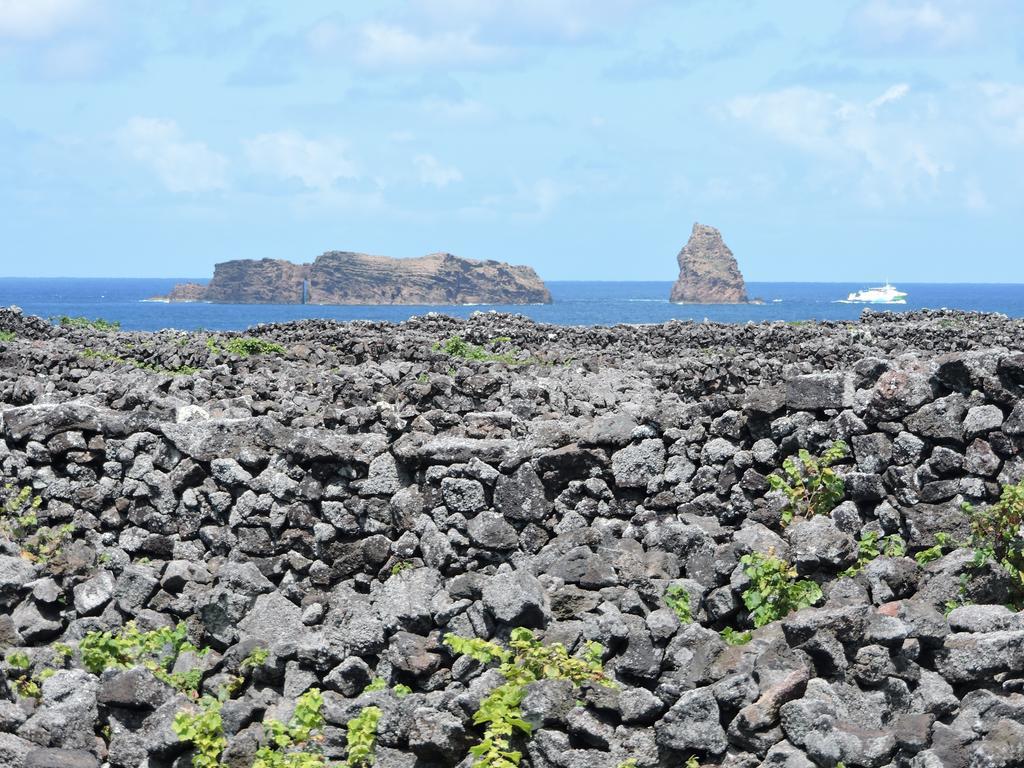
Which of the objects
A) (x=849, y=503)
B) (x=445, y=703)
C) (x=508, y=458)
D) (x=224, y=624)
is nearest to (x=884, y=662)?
(x=849, y=503)

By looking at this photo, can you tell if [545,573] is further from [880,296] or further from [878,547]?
[880,296]

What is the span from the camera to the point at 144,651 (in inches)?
405

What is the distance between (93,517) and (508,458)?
4497 millimetres

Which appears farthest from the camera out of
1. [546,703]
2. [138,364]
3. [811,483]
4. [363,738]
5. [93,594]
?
[138,364]

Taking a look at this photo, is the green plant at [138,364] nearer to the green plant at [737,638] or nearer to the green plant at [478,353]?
the green plant at [478,353]

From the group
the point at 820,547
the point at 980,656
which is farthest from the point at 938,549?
the point at 980,656

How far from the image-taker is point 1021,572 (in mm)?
8508

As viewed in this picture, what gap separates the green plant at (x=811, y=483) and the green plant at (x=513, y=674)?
2.31m

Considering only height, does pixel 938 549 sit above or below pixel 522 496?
below

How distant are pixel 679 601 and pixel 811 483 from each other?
156 cm

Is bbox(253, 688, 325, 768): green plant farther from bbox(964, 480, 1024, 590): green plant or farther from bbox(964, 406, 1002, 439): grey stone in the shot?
bbox(964, 406, 1002, 439): grey stone

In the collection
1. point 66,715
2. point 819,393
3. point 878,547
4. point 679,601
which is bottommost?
point 66,715

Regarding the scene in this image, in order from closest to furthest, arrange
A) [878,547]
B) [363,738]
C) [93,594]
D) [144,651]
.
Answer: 1. [363,738]
2. [878,547]
3. [144,651]
4. [93,594]

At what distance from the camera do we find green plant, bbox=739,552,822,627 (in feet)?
28.8
